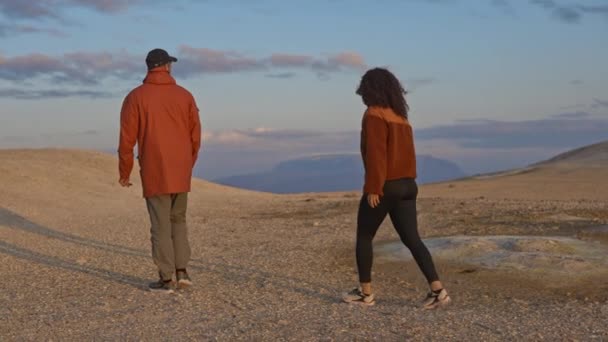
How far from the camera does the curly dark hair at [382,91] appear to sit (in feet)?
23.5

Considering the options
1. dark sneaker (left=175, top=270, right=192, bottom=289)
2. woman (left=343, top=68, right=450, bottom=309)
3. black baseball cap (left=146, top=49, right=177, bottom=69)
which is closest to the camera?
woman (left=343, top=68, right=450, bottom=309)

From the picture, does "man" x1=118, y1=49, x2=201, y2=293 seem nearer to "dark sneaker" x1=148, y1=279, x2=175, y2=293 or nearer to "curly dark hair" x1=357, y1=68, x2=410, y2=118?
"dark sneaker" x1=148, y1=279, x2=175, y2=293

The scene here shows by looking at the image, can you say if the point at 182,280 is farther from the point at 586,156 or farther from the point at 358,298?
the point at 586,156

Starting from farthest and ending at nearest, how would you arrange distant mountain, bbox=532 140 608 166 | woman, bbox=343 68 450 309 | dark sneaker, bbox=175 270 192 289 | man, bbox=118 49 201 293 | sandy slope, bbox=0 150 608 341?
distant mountain, bbox=532 140 608 166
dark sneaker, bbox=175 270 192 289
man, bbox=118 49 201 293
woman, bbox=343 68 450 309
sandy slope, bbox=0 150 608 341

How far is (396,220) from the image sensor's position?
7.36 meters

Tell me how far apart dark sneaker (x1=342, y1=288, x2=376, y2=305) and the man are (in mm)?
1926

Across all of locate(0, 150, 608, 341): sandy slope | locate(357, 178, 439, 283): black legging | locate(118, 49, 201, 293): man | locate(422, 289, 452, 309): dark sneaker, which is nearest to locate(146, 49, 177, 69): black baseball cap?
locate(118, 49, 201, 293): man

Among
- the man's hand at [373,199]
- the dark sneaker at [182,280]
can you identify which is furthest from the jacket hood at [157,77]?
the man's hand at [373,199]

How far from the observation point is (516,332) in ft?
Result: 20.4

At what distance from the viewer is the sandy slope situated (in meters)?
6.55

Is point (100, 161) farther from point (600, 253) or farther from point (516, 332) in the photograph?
point (516, 332)

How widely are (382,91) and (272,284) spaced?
9.50ft

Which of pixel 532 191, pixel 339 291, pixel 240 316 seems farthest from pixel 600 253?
pixel 532 191

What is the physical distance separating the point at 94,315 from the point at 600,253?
20.5 ft
